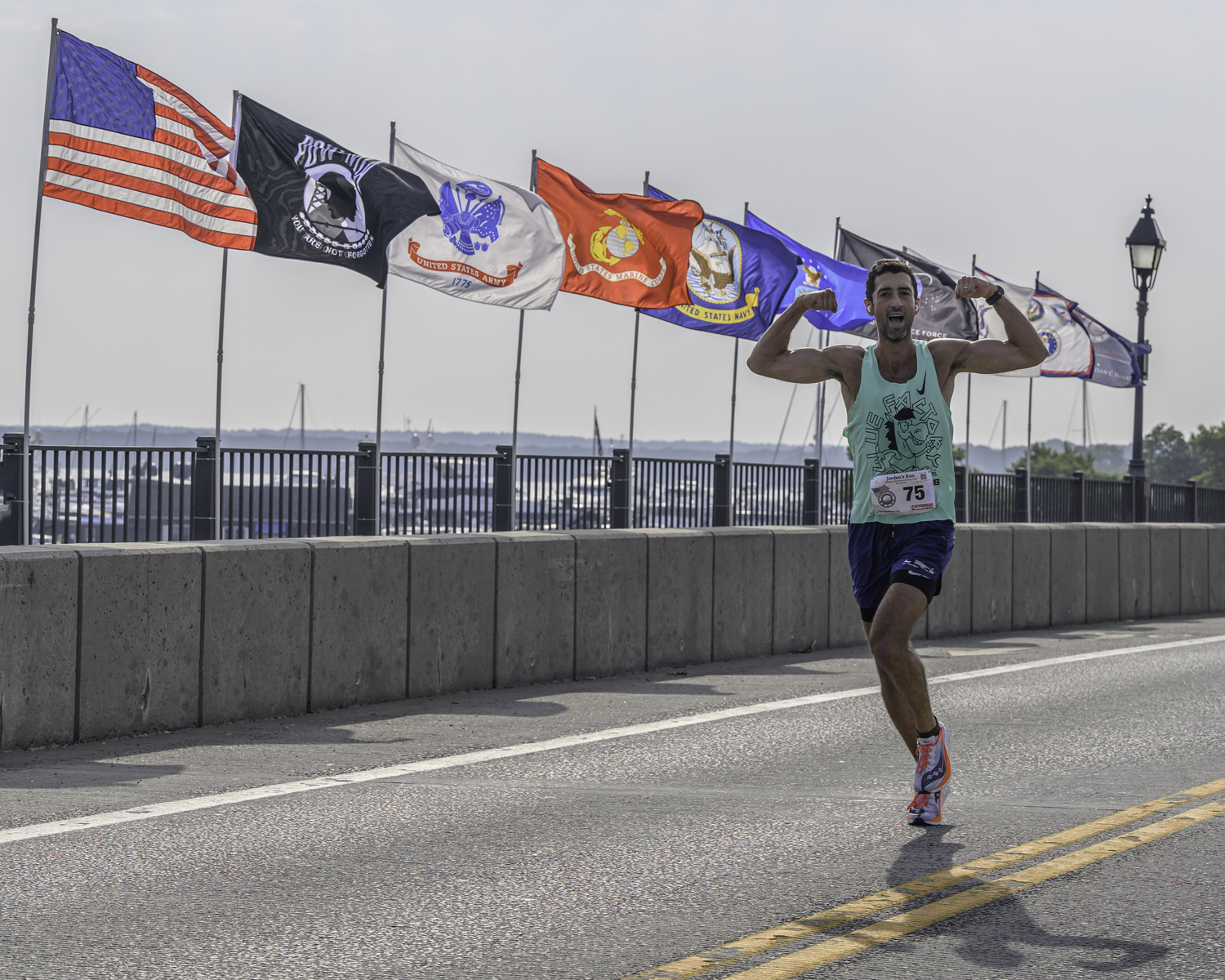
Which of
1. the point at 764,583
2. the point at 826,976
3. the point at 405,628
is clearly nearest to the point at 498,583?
the point at 405,628

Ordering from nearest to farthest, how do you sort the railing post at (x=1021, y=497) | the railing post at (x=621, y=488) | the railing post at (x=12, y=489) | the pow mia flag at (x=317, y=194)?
the railing post at (x=12, y=489)
the pow mia flag at (x=317, y=194)
the railing post at (x=621, y=488)
the railing post at (x=1021, y=497)

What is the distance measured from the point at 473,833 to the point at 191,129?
8.90m

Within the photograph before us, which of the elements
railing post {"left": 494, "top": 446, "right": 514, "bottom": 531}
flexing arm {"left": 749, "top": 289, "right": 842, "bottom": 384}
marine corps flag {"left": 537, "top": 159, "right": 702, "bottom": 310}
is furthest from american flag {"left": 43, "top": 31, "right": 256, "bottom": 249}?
flexing arm {"left": 749, "top": 289, "right": 842, "bottom": 384}

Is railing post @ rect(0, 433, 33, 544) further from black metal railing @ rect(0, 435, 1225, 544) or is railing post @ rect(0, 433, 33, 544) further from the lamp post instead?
the lamp post

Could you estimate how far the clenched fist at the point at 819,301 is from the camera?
6.16m

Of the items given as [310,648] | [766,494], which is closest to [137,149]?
[310,648]

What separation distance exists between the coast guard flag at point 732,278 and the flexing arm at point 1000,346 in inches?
543

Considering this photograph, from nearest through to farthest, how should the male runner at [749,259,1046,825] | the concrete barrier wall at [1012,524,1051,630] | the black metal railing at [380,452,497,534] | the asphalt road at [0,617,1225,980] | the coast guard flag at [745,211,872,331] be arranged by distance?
the asphalt road at [0,617,1225,980] → the male runner at [749,259,1046,825] → the black metal railing at [380,452,497,534] → the concrete barrier wall at [1012,524,1051,630] → the coast guard flag at [745,211,872,331]

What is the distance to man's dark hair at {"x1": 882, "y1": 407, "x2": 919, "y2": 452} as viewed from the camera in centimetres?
634

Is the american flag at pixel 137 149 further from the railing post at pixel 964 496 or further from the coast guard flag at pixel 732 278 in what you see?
the railing post at pixel 964 496

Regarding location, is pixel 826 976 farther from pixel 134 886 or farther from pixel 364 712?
pixel 364 712

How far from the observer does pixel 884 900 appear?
5062 millimetres

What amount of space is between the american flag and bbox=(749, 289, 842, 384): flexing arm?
7.57 m

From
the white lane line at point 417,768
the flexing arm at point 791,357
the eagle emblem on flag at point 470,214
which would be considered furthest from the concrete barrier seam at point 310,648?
the eagle emblem on flag at point 470,214
